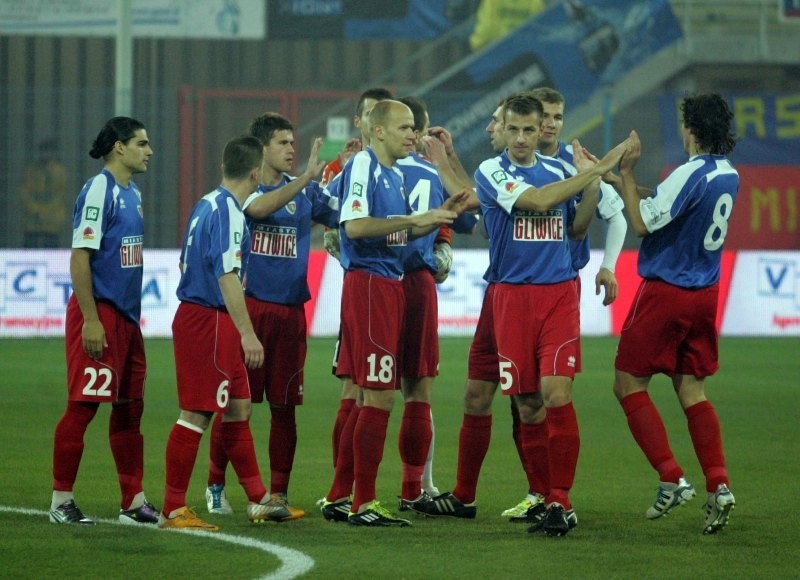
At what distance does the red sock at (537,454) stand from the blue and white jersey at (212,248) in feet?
5.47

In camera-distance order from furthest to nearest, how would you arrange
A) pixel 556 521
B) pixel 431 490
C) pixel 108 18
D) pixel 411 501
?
1. pixel 108 18
2. pixel 431 490
3. pixel 411 501
4. pixel 556 521

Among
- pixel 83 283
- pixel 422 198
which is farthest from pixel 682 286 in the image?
pixel 83 283

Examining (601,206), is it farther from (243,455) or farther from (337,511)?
(243,455)

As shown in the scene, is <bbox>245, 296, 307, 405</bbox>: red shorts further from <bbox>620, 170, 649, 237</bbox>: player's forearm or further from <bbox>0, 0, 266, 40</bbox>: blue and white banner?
<bbox>0, 0, 266, 40</bbox>: blue and white banner

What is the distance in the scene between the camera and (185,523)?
683 cm

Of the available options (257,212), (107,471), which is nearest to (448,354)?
(107,471)

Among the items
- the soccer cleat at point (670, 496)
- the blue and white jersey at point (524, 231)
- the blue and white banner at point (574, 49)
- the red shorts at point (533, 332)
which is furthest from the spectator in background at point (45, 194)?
the soccer cleat at point (670, 496)

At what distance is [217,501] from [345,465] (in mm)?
713

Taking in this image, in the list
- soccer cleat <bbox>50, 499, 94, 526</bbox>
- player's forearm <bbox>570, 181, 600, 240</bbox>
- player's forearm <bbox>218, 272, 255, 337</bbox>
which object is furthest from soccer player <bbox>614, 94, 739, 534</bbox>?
soccer cleat <bbox>50, 499, 94, 526</bbox>

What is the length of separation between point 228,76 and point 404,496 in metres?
18.9

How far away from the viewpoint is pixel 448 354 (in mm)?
16906

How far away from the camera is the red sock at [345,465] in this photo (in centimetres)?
728

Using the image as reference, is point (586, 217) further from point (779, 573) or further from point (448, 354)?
point (448, 354)

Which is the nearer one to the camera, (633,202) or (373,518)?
(373,518)
